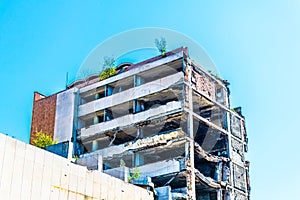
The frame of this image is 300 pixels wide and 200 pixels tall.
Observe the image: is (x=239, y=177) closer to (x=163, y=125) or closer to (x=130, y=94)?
(x=163, y=125)

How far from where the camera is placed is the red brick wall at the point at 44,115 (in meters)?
48.7

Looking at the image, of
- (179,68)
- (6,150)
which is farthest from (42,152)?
(179,68)

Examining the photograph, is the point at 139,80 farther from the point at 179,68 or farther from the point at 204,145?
the point at 204,145

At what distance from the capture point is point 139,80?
44.3 m

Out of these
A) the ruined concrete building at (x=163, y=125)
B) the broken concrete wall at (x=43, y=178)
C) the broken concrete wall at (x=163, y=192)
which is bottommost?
the broken concrete wall at (x=43, y=178)

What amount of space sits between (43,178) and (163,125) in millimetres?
26741

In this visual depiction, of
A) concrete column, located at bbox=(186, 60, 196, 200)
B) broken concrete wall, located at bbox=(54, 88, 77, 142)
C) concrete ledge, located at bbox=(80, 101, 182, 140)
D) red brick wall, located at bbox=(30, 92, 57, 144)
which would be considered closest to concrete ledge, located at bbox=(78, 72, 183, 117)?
broken concrete wall, located at bbox=(54, 88, 77, 142)

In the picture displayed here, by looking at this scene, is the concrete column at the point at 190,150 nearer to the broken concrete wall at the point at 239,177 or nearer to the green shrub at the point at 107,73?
the broken concrete wall at the point at 239,177

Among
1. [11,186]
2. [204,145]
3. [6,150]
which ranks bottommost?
[11,186]

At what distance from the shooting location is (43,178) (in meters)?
15.5

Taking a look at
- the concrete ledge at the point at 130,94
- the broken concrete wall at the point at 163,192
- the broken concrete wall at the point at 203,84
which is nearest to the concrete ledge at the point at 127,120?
the concrete ledge at the point at 130,94

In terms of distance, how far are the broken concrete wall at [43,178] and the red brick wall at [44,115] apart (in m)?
30.6

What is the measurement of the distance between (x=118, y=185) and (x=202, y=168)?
2588 centimetres

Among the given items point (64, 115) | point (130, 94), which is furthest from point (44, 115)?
point (130, 94)
